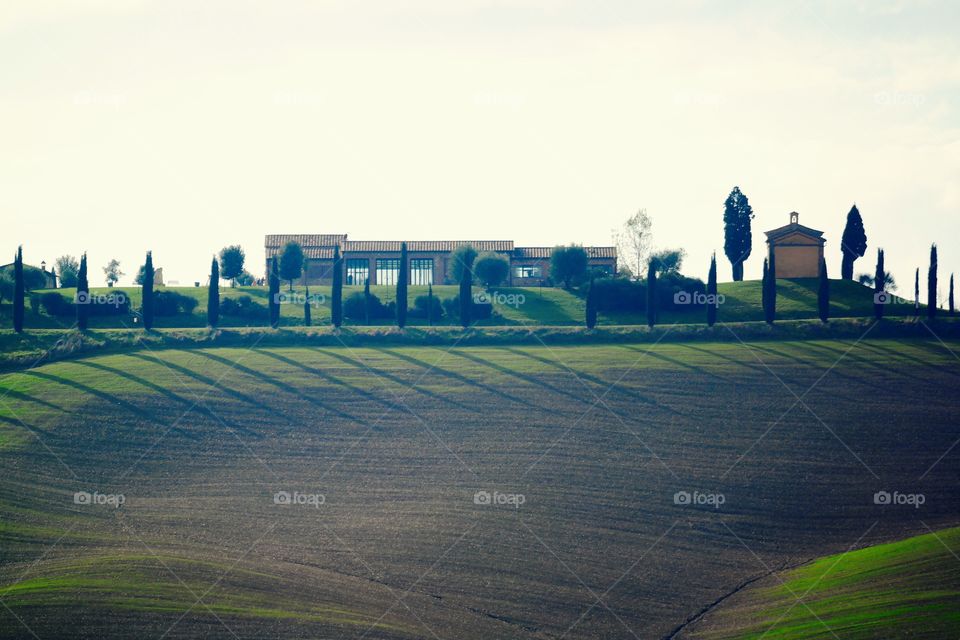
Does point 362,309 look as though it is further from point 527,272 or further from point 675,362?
point 675,362

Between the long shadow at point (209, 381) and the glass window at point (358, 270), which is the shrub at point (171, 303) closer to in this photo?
the long shadow at point (209, 381)

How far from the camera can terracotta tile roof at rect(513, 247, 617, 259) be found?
121 metres

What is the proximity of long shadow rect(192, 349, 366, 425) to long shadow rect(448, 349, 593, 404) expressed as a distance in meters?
12.8

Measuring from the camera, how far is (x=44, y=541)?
46156mm

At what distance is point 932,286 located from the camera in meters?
84.4

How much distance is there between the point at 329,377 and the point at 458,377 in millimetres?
8785

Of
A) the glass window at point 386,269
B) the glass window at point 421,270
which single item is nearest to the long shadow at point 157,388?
the glass window at point 386,269

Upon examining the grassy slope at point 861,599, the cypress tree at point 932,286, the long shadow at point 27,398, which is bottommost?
the grassy slope at point 861,599

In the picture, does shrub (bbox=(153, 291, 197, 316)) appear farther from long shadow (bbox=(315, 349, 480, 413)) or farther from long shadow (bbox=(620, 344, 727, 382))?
long shadow (bbox=(620, 344, 727, 382))

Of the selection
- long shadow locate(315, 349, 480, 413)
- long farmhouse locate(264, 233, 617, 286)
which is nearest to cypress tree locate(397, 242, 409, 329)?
long shadow locate(315, 349, 480, 413)

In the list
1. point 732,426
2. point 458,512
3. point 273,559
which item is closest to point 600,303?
point 732,426

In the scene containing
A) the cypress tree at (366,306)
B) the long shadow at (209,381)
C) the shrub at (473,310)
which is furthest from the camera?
the shrub at (473,310)

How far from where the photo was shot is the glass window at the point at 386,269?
119 metres

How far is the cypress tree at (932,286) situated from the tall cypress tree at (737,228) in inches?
1158
